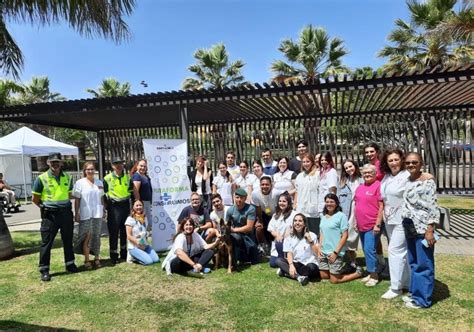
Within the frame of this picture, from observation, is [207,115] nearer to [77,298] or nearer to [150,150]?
[150,150]

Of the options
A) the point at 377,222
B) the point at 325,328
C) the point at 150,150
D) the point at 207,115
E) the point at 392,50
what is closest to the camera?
the point at 325,328

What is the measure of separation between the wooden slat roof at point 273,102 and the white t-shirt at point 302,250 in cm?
280

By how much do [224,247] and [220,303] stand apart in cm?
143

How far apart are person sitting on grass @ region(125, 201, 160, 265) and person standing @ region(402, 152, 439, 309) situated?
400 centimetres

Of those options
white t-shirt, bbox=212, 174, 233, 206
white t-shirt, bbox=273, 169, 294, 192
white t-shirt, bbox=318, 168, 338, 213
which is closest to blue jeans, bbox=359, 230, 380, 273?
white t-shirt, bbox=318, 168, 338, 213

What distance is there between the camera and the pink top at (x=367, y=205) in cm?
481

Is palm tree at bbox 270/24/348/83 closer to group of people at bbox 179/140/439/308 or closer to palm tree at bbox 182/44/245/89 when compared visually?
palm tree at bbox 182/44/245/89

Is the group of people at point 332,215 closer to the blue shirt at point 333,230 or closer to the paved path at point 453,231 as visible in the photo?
the blue shirt at point 333,230

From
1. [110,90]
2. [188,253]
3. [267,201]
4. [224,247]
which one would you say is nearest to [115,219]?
[188,253]

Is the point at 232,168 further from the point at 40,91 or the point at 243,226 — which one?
the point at 40,91

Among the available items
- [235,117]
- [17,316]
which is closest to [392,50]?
[235,117]

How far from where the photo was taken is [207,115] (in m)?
10.5

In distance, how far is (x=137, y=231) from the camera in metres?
6.41

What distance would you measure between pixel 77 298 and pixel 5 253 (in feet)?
10.1
